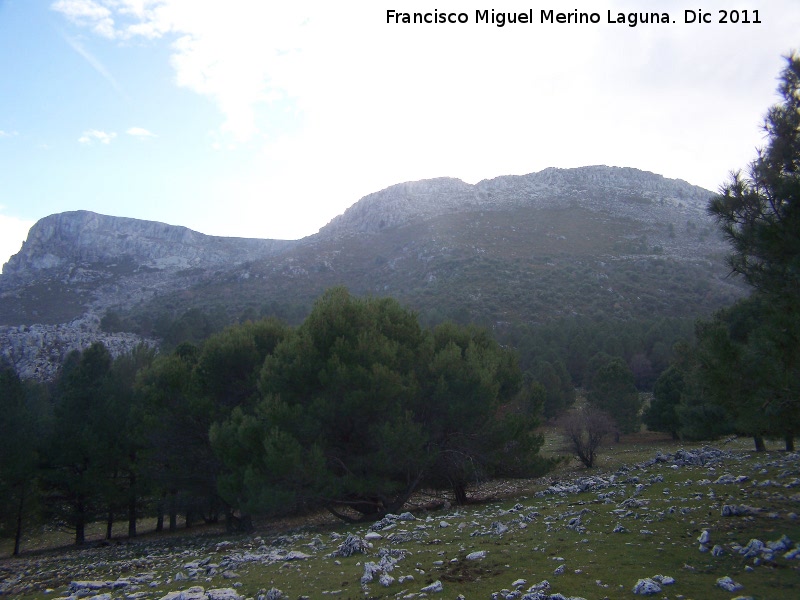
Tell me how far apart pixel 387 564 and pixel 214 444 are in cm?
1252

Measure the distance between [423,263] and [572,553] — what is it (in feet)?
263

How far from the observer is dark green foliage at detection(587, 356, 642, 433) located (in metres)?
37.3

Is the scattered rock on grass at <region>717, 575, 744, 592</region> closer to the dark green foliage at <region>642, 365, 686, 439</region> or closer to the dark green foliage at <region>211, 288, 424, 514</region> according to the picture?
the dark green foliage at <region>211, 288, 424, 514</region>

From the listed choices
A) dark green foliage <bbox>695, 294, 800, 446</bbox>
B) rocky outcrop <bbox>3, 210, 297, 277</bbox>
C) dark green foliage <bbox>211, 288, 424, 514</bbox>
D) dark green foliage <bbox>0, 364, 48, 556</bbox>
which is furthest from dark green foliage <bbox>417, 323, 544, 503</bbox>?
rocky outcrop <bbox>3, 210, 297, 277</bbox>

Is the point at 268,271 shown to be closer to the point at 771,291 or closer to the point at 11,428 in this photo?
the point at 11,428

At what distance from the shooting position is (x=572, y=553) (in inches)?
326

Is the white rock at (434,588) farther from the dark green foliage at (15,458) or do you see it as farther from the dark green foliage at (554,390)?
the dark green foliage at (554,390)

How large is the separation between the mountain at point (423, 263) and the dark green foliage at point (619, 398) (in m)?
21.1

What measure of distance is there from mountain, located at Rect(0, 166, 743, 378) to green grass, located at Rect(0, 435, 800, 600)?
42251 mm

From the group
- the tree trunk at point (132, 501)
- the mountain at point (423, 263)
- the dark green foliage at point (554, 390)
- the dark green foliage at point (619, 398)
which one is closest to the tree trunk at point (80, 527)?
the tree trunk at point (132, 501)

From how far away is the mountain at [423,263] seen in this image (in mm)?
68438

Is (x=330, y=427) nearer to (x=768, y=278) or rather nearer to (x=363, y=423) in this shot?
(x=363, y=423)

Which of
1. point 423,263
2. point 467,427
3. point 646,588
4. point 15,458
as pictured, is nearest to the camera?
point 646,588

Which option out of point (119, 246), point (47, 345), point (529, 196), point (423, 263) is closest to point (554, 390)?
point (423, 263)
